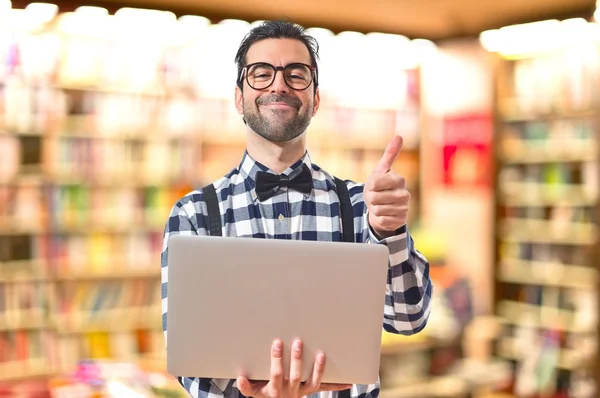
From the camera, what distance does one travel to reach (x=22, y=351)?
15.6ft

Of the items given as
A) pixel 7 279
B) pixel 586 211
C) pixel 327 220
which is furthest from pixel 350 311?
pixel 586 211

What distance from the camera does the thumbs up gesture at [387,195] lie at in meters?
1.22

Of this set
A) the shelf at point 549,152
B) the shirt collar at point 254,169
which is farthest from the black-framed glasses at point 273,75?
the shelf at point 549,152

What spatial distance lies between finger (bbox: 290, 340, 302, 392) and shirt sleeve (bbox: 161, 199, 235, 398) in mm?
188

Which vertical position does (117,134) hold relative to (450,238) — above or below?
above

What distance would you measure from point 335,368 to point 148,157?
13.4ft

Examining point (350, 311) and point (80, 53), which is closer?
point (350, 311)

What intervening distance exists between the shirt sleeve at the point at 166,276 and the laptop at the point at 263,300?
3.8 inches

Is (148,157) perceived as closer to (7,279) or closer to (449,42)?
(7,279)

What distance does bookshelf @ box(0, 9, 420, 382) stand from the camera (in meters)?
4.71

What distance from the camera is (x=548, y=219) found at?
581 cm

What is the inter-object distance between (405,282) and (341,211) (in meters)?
0.19

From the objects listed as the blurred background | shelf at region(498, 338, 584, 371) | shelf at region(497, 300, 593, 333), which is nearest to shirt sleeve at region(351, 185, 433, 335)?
the blurred background

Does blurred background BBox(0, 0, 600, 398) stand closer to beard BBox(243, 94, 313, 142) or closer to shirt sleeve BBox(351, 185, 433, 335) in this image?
shirt sleeve BBox(351, 185, 433, 335)
